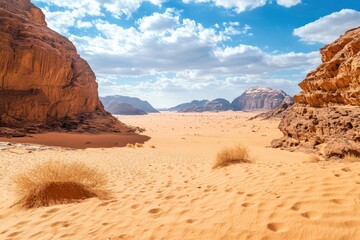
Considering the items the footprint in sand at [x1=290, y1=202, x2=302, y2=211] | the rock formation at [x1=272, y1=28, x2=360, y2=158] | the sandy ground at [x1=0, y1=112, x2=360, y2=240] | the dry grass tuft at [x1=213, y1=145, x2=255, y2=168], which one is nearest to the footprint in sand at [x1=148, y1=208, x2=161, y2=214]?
the sandy ground at [x1=0, y1=112, x2=360, y2=240]

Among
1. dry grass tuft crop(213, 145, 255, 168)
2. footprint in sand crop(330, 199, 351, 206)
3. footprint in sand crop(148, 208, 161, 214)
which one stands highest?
footprint in sand crop(330, 199, 351, 206)

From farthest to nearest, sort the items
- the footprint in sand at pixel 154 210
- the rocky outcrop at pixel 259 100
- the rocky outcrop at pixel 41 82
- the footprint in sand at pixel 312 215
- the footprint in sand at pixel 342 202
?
the rocky outcrop at pixel 259 100
the rocky outcrop at pixel 41 82
the footprint in sand at pixel 154 210
the footprint in sand at pixel 342 202
the footprint in sand at pixel 312 215

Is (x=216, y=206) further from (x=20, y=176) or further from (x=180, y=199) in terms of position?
(x=20, y=176)

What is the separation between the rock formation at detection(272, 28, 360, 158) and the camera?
11482 mm

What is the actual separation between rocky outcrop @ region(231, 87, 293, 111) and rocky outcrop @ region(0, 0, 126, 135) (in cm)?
10585

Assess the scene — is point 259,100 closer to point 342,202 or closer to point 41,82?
point 41,82

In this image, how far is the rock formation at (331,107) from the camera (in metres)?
11.5

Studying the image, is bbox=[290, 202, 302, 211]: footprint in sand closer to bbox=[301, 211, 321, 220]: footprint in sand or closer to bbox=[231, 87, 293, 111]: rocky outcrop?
bbox=[301, 211, 321, 220]: footprint in sand

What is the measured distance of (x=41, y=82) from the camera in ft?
90.4

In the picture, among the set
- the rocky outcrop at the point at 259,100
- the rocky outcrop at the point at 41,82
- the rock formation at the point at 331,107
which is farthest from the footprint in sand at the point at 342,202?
the rocky outcrop at the point at 259,100

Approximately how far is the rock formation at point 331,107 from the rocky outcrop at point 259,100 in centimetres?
11234

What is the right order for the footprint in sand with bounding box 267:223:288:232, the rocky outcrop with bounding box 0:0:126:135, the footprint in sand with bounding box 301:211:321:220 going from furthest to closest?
the rocky outcrop with bounding box 0:0:126:135 → the footprint in sand with bounding box 301:211:321:220 → the footprint in sand with bounding box 267:223:288:232

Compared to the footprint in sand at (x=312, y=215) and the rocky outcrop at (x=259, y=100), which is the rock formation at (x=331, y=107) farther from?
the rocky outcrop at (x=259, y=100)

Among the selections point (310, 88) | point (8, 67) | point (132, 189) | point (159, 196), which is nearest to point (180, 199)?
point (159, 196)
